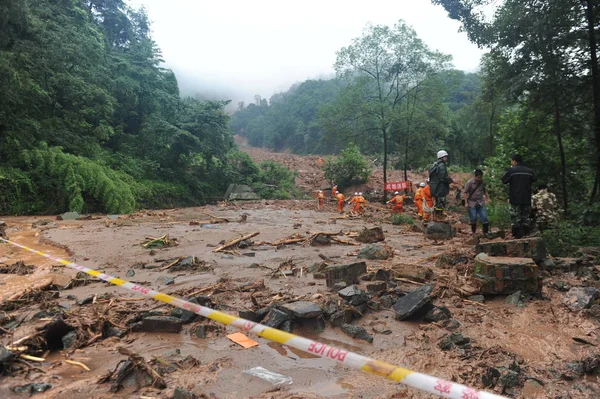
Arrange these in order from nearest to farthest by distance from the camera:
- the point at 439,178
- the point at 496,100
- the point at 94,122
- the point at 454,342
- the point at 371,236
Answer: the point at 454,342, the point at 371,236, the point at 439,178, the point at 496,100, the point at 94,122

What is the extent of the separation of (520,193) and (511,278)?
3.77 metres

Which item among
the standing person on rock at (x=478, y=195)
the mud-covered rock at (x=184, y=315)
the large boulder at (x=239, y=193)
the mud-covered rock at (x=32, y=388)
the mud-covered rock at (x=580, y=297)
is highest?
the standing person on rock at (x=478, y=195)

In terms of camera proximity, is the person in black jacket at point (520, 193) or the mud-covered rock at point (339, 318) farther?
the person in black jacket at point (520, 193)

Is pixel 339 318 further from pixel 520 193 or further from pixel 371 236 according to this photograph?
pixel 520 193

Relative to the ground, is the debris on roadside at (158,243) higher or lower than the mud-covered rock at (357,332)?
lower

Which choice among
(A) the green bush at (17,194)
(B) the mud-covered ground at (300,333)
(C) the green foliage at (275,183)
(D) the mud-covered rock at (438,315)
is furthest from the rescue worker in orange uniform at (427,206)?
(C) the green foliage at (275,183)

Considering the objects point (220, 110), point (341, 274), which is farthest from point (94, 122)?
point (341, 274)

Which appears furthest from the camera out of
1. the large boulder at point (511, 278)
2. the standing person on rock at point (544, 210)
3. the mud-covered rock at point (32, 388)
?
the standing person on rock at point (544, 210)

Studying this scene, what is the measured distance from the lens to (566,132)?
1012 centimetres

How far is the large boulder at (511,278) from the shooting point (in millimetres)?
4074

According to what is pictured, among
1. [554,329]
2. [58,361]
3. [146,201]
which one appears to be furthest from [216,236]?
[146,201]

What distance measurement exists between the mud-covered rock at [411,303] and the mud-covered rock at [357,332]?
487 millimetres

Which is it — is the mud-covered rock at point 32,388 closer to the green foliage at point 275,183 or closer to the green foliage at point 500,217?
the green foliage at point 500,217

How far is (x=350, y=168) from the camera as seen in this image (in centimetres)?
3048
